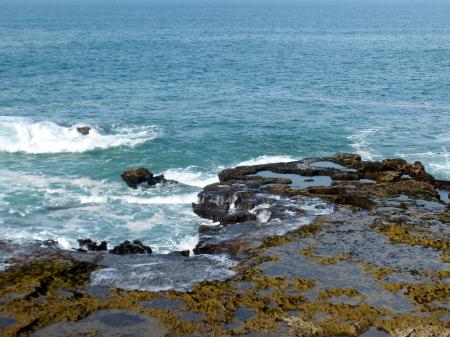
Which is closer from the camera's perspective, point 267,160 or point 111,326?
point 111,326

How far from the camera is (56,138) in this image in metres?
55.0

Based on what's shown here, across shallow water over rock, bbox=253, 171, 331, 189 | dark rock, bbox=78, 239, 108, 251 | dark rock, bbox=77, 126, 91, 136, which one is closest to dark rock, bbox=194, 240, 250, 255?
dark rock, bbox=78, 239, 108, 251

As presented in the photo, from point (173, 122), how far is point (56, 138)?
40.7 ft

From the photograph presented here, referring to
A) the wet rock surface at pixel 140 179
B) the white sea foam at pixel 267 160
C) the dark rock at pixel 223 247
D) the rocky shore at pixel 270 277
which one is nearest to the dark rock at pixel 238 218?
the rocky shore at pixel 270 277

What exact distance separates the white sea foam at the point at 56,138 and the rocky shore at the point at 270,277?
20632 mm

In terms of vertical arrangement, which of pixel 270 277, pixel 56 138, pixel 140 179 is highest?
pixel 270 277

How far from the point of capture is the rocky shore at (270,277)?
22.7 metres

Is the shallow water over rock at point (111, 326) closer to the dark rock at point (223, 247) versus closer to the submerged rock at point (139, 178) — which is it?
the dark rock at point (223, 247)

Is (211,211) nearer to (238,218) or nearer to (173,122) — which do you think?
(238,218)

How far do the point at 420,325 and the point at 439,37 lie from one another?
146 meters

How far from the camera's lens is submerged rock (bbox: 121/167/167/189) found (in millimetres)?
43125

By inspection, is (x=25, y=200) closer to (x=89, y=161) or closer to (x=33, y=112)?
(x=89, y=161)

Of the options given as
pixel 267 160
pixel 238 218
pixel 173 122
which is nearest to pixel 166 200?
pixel 238 218

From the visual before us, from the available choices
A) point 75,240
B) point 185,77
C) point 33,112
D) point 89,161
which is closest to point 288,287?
point 75,240
